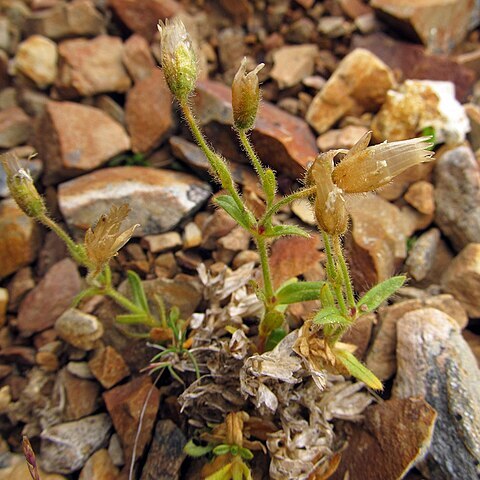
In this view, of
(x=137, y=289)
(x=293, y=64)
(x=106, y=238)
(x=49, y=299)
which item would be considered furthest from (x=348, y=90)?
(x=49, y=299)

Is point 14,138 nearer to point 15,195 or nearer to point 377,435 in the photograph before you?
point 15,195

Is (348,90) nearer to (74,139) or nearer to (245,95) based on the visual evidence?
(245,95)

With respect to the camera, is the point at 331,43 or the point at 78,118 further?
the point at 331,43

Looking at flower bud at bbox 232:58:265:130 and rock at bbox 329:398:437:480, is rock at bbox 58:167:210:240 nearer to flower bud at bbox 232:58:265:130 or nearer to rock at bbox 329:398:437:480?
flower bud at bbox 232:58:265:130

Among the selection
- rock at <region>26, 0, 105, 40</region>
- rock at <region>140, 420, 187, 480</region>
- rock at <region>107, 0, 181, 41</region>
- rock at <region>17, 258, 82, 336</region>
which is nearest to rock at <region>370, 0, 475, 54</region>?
rock at <region>107, 0, 181, 41</region>

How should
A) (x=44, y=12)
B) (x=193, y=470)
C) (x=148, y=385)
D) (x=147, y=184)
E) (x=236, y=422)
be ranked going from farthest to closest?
1. (x=44, y=12)
2. (x=147, y=184)
3. (x=148, y=385)
4. (x=193, y=470)
5. (x=236, y=422)

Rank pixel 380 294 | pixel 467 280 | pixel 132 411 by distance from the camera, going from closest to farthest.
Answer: pixel 380 294 → pixel 132 411 → pixel 467 280

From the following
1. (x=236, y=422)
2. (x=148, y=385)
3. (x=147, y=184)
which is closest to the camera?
(x=236, y=422)

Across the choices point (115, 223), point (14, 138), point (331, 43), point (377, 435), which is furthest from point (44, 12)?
point (377, 435)
